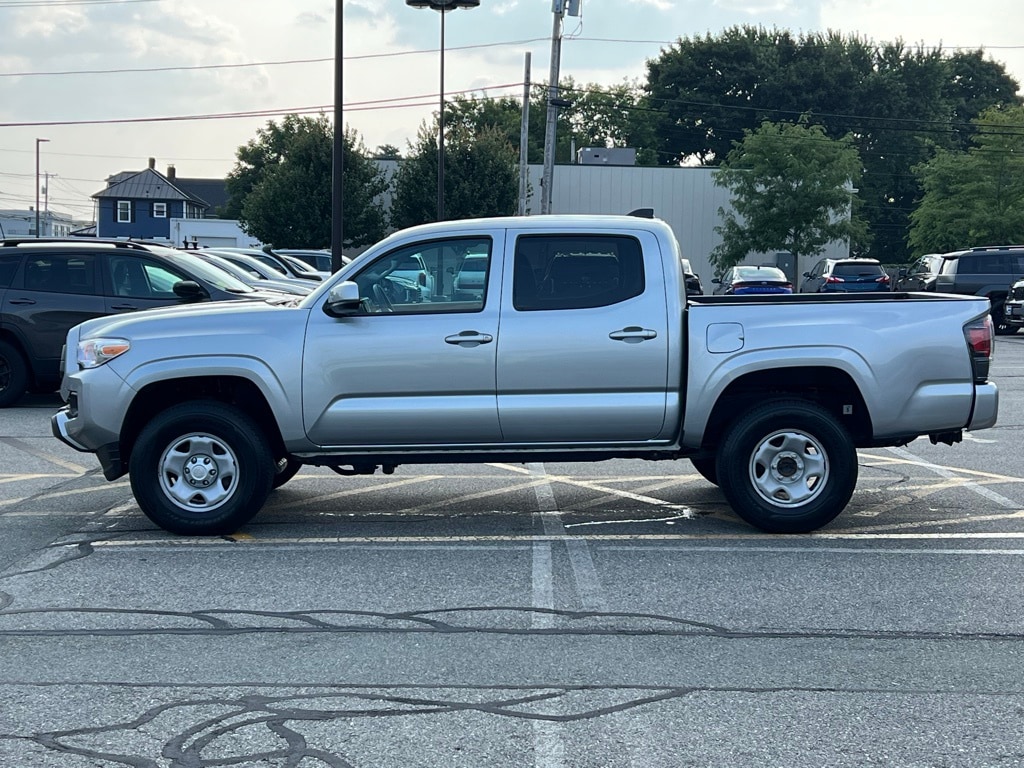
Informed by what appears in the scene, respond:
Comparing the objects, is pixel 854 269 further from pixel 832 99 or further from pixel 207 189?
pixel 207 189

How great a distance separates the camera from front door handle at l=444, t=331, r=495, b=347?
24.2ft

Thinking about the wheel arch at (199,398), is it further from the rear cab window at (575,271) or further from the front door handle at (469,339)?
the rear cab window at (575,271)

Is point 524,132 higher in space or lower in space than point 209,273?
higher

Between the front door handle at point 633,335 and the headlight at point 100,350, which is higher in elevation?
the front door handle at point 633,335

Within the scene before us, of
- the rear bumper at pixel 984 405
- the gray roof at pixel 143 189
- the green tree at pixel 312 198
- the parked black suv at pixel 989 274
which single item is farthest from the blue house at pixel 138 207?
the rear bumper at pixel 984 405

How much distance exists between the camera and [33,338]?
45.5 ft

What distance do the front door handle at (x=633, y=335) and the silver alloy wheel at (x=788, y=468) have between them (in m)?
0.95

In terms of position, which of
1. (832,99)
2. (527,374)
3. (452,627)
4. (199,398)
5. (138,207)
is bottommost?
(452,627)

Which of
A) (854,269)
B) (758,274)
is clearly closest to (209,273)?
(758,274)

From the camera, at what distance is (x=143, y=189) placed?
10594 centimetres

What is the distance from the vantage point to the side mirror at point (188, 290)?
1282 centimetres

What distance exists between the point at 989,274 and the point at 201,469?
2508 cm

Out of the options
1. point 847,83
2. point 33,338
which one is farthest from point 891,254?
point 33,338

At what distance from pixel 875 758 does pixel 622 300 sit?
388 cm
